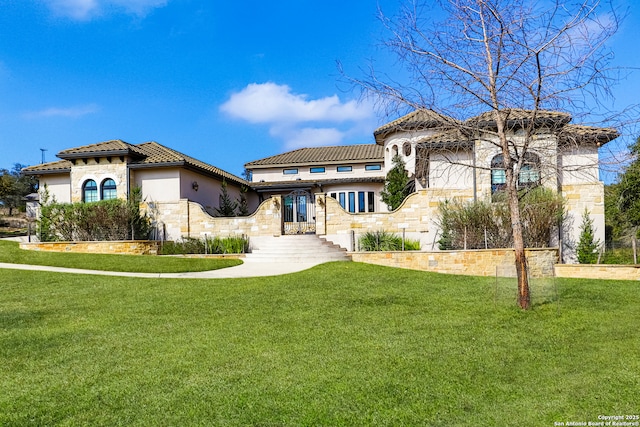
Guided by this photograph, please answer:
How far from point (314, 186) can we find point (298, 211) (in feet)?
22.2

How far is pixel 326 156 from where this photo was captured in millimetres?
34156

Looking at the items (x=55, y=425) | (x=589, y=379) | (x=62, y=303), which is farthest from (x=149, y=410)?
(x=62, y=303)

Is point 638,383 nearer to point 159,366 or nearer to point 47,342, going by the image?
point 159,366

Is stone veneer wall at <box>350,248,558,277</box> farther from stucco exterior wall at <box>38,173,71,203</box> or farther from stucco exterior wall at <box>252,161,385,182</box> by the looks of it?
stucco exterior wall at <box>38,173,71,203</box>

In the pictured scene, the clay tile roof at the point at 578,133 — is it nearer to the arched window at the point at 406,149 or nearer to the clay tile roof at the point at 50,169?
the arched window at the point at 406,149

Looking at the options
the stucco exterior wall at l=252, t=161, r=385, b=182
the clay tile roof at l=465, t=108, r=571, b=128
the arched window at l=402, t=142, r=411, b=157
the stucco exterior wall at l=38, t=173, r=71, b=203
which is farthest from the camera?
the stucco exterior wall at l=252, t=161, r=385, b=182

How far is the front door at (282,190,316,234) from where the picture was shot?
22.5 metres

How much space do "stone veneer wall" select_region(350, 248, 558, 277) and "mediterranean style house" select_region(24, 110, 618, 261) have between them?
7.43 ft

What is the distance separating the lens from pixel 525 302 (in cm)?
806

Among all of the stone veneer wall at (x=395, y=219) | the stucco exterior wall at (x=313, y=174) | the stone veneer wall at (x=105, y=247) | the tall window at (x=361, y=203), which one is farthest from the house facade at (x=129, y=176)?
the tall window at (x=361, y=203)

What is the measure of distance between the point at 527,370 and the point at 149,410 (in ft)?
13.4

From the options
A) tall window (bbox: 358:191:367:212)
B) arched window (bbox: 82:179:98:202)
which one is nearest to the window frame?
arched window (bbox: 82:179:98:202)

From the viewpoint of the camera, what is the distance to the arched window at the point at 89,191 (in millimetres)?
23406

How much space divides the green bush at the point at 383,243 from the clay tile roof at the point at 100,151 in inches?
510
